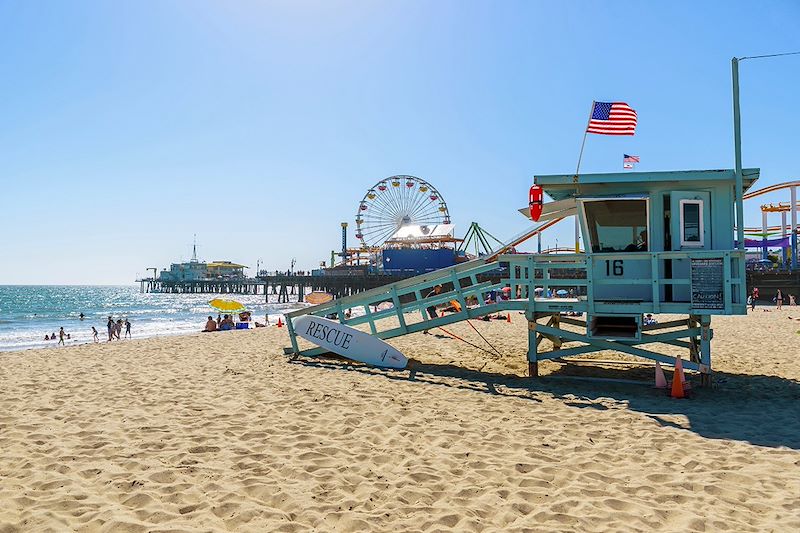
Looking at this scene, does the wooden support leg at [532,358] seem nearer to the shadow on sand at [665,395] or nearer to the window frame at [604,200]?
the shadow on sand at [665,395]

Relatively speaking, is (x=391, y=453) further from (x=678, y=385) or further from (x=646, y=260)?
(x=646, y=260)

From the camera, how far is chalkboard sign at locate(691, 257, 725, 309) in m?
8.30

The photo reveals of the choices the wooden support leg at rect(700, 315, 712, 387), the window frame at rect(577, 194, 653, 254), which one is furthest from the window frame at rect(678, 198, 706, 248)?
the wooden support leg at rect(700, 315, 712, 387)

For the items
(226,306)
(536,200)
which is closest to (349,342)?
(536,200)

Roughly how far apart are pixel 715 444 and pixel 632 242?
442cm

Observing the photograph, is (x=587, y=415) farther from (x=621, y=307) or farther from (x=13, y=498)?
(x=13, y=498)

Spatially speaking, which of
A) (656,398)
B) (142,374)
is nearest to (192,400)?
(142,374)

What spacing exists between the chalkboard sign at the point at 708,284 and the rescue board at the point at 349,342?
209 inches

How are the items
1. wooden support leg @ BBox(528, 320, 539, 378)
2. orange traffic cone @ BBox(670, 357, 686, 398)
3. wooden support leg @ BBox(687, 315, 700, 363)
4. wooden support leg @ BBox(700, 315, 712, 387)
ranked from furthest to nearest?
wooden support leg @ BBox(528, 320, 539, 378), wooden support leg @ BBox(687, 315, 700, 363), wooden support leg @ BBox(700, 315, 712, 387), orange traffic cone @ BBox(670, 357, 686, 398)

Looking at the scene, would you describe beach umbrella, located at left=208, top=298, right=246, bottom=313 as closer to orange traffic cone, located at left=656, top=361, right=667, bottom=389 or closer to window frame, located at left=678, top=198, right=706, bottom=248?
orange traffic cone, located at left=656, top=361, right=667, bottom=389

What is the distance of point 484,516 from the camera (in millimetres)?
3957

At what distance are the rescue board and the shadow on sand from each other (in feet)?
0.75

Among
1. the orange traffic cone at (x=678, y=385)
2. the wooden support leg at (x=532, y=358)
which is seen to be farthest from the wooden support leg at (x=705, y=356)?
the wooden support leg at (x=532, y=358)

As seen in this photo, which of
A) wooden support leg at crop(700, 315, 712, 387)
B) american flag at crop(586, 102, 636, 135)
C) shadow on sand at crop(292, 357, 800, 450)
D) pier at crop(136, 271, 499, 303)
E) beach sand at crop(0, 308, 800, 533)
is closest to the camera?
beach sand at crop(0, 308, 800, 533)
